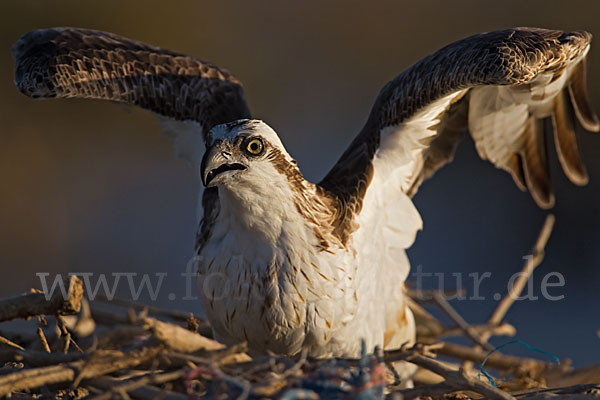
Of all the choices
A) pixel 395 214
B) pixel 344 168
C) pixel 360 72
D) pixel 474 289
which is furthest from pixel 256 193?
pixel 360 72

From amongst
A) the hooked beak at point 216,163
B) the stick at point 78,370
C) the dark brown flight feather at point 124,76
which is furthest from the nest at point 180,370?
the dark brown flight feather at point 124,76

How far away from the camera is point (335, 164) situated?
530 cm

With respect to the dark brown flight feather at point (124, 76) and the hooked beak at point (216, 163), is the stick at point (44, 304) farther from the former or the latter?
the dark brown flight feather at point (124, 76)

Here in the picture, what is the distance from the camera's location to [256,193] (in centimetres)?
432

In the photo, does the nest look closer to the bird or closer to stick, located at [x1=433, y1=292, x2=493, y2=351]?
the bird

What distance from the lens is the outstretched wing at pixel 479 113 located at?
462 cm

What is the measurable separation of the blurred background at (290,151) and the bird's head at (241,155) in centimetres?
551

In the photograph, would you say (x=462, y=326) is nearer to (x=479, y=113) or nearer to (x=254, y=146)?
(x=479, y=113)

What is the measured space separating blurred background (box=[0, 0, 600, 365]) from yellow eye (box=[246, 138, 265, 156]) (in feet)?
18.3

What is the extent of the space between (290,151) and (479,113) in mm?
6541

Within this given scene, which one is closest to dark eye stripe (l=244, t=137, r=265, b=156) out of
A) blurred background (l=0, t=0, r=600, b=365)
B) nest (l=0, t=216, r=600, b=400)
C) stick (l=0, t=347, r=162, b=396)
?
nest (l=0, t=216, r=600, b=400)

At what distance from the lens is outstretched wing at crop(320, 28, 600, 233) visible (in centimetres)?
462

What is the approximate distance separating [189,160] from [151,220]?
20.6 ft

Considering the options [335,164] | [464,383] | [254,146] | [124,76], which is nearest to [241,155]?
[254,146]
